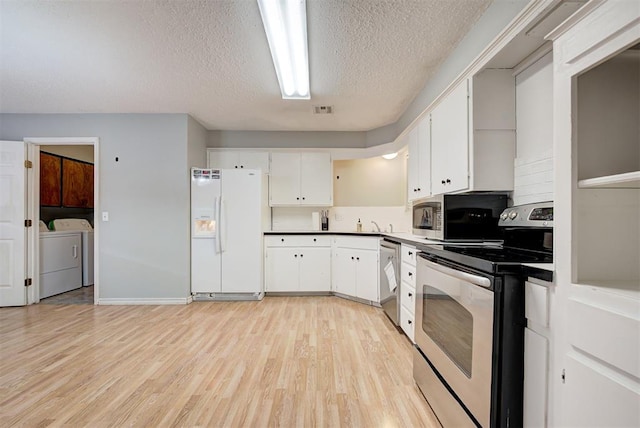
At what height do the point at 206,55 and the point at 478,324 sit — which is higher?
the point at 206,55

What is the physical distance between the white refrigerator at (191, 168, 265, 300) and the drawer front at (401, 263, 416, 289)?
6.70 ft

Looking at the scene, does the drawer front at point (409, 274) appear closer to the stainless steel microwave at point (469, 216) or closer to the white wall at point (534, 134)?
the stainless steel microwave at point (469, 216)

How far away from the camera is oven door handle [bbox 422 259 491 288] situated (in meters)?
1.20

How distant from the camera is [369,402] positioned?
71.4 inches

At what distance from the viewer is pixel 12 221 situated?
12.5 feet

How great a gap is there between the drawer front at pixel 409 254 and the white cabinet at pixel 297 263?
5.56 feet

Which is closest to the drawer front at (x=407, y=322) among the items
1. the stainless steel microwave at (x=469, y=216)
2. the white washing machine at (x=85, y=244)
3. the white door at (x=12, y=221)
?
the stainless steel microwave at (x=469, y=216)

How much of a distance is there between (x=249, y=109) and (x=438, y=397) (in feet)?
11.2

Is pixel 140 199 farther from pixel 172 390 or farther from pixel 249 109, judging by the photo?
pixel 172 390

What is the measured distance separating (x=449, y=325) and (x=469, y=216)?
3.40ft

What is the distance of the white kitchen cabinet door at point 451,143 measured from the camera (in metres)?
2.17

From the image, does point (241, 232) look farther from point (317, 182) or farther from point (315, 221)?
point (317, 182)

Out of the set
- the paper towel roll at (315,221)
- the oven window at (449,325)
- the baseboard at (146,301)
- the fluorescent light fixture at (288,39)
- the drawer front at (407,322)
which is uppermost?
the fluorescent light fixture at (288,39)

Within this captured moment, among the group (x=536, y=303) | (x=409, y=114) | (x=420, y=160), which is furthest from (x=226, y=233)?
(x=536, y=303)
